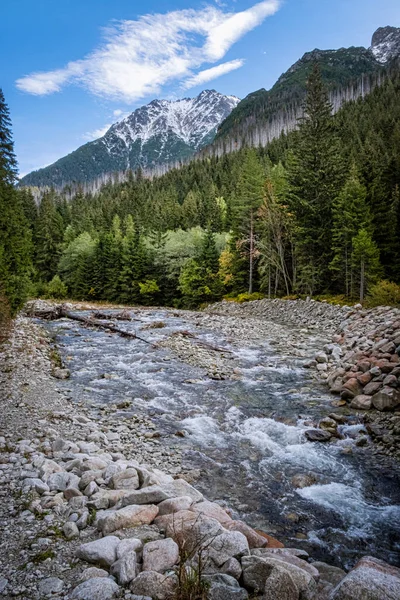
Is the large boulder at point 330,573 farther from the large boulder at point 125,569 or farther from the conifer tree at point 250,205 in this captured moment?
the conifer tree at point 250,205

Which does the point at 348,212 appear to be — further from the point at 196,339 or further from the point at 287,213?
the point at 196,339

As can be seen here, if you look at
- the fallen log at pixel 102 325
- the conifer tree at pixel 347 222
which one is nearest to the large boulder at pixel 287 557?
the fallen log at pixel 102 325

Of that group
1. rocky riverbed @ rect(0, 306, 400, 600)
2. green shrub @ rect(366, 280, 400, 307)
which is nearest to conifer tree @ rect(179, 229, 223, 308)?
green shrub @ rect(366, 280, 400, 307)

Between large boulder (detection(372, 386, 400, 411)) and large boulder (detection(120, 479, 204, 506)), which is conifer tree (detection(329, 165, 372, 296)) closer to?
large boulder (detection(372, 386, 400, 411))

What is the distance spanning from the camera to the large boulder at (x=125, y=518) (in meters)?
4.05

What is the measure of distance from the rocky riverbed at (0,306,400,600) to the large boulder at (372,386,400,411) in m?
0.25

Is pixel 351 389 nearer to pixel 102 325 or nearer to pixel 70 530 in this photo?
pixel 70 530

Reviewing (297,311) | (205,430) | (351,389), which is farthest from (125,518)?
(297,311)

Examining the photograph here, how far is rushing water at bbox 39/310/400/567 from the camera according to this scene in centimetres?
527

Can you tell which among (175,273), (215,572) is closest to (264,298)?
(175,273)

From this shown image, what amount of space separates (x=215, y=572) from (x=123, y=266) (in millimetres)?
49104

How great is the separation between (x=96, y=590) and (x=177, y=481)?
2.54 meters

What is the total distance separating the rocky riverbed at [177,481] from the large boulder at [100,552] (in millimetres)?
11

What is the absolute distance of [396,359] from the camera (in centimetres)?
1050
